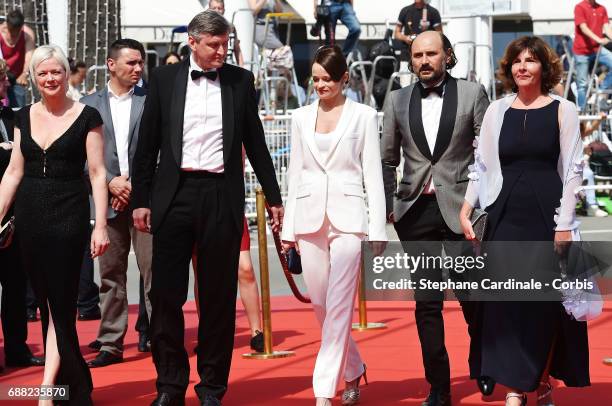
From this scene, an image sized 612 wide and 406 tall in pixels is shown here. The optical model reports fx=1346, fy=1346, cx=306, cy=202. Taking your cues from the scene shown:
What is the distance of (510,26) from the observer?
27.4 meters

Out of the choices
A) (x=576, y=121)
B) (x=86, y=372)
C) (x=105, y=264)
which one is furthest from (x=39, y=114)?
(x=576, y=121)

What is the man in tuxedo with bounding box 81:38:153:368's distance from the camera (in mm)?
9195

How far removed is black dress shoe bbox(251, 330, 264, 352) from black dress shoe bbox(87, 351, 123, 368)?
958 millimetres

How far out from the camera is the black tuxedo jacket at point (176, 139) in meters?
7.27

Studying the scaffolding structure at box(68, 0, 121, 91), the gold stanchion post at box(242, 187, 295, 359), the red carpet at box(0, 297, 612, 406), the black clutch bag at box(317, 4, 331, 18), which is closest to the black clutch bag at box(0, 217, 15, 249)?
the red carpet at box(0, 297, 612, 406)

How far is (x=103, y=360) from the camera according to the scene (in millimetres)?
9062

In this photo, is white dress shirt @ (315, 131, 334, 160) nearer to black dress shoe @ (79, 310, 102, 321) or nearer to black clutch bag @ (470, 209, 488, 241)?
black clutch bag @ (470, 209, 488, 241)

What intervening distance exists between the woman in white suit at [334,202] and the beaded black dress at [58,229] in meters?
1.16

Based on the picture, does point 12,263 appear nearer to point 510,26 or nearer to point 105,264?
point 105,264

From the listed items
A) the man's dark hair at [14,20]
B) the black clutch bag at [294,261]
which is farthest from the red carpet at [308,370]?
the man's dark hair at [14,20]

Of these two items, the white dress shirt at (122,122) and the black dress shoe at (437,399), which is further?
the white dress shirt at (122,122)

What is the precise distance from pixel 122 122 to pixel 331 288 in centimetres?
267

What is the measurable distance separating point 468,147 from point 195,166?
1529mm

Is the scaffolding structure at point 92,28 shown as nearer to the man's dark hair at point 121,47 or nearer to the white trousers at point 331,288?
the man's dark hair at point 121,47
